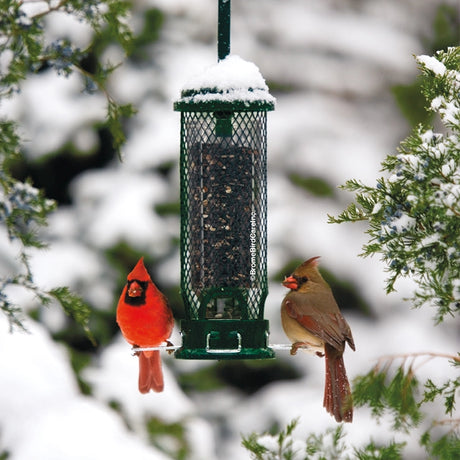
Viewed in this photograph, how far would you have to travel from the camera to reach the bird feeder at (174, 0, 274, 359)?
389 cm

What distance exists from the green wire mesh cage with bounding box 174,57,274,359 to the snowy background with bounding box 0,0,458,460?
152 cm

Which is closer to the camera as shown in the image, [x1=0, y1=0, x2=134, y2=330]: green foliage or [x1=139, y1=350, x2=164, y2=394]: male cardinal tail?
[x1=0, y1=0, x2=134, y2=330]: green foliage

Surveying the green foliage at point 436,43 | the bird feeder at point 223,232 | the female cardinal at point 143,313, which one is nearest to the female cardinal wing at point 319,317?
the bird feeder at point 223,232

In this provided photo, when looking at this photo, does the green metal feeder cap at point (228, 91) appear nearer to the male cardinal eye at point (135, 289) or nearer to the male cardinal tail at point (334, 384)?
the male cardinal eye at point (135, 289)

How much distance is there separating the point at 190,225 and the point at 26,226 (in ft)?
2.55

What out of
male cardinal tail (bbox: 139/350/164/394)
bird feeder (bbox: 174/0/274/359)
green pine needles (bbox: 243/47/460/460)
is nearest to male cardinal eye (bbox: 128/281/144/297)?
bird feeder (bbox: 174/0/274/359)

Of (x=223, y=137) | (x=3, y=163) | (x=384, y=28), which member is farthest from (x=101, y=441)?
(x=384, y=28)

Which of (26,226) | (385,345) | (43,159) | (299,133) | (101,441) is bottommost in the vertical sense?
(101,441)

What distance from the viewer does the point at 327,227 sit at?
6871 millimetres

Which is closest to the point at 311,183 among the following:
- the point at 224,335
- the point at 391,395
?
the point at 224,335

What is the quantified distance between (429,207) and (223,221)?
1.32 meters

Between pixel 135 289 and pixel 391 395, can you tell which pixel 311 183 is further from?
pixel 391 395

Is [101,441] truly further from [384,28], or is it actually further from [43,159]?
[384,28]

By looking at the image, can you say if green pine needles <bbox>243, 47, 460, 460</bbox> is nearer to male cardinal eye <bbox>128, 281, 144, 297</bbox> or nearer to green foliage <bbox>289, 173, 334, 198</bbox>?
male cardinal eye <bbox>128, 281, 144, 297</bbox>
